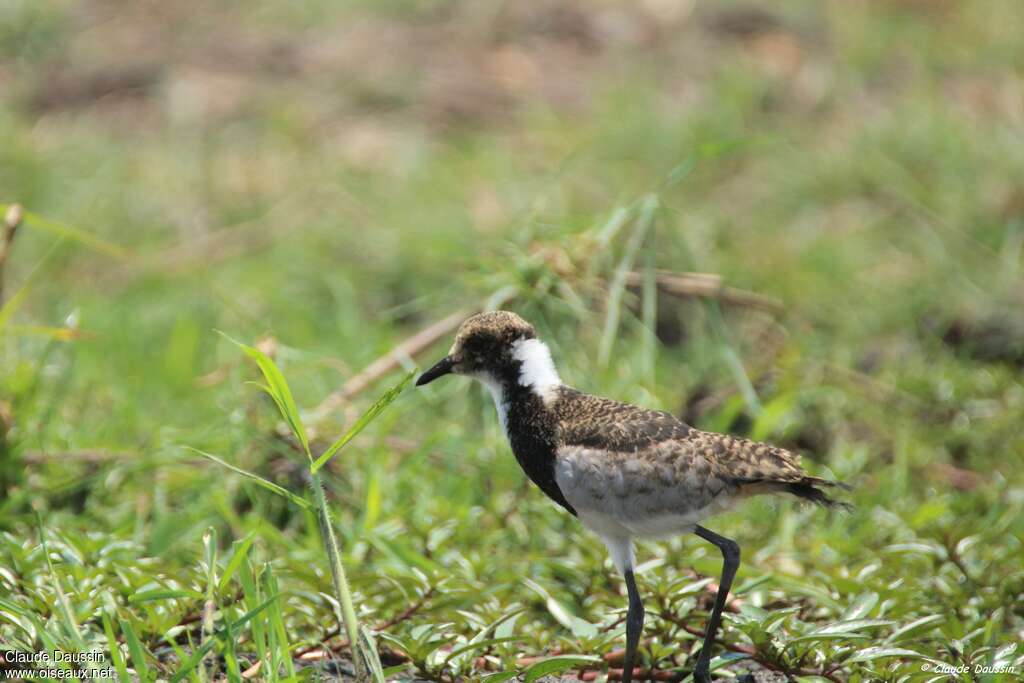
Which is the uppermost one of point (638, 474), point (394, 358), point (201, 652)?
point (638, 474)

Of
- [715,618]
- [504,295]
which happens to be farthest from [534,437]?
[504,295]

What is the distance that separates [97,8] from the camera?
32.6 feet

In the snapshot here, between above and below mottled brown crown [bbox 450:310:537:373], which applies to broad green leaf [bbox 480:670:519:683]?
below

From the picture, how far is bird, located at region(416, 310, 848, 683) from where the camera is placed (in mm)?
3164

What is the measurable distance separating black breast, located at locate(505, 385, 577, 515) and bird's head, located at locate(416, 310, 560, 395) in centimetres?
4

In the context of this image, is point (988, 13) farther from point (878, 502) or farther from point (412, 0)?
point (878, 502)

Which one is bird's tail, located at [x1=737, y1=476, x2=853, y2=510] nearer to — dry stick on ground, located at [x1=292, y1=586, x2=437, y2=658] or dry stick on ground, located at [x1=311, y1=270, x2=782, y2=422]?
dry stick on ground, located at [x1=292, y1=586, x2=437, y2=658]

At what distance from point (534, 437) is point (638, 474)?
329mm

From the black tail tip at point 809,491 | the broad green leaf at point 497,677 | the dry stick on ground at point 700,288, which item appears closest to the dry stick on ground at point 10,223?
the broad green leaf at point 497,677

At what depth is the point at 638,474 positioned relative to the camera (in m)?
3.16

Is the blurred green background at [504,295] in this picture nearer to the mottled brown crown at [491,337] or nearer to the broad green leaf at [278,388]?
the broad green leaf at [278,388]

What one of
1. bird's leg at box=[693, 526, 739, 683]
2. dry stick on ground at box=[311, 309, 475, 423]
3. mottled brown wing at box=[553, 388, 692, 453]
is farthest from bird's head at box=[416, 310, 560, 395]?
dry stick on ground at box=[311, 309, 475, 423]

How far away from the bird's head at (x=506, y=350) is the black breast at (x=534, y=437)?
44 millimetres

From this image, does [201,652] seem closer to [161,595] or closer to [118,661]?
[118,661]
